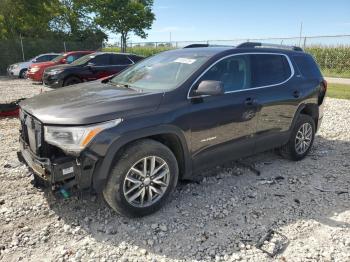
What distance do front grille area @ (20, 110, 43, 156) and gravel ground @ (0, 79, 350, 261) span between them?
758 mm

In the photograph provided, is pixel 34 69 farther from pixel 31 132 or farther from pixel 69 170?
pixel 69 170

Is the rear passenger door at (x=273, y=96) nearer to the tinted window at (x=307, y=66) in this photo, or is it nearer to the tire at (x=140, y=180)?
the tinted window at (x=307, y=66)

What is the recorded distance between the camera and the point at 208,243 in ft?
10.8

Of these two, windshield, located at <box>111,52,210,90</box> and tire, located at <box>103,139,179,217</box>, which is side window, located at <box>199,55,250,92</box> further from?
tire, located at <box>103,139,179,217</box>

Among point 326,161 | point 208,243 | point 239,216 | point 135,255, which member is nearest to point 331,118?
point 326,161

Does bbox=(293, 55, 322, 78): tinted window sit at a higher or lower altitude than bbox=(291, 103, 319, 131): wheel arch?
higher

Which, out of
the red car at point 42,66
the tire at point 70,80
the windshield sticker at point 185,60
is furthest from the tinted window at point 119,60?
the windshield sticker at point 185,60

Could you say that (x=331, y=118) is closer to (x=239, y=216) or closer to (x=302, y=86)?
(x=302, y=86)

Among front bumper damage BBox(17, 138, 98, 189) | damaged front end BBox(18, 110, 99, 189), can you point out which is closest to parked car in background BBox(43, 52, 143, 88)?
damaged front end BBox(18, 110, 99, 189)

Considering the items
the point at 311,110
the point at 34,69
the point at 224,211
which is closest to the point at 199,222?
the point at 224,211

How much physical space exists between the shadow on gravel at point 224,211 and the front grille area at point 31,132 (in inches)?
30.6

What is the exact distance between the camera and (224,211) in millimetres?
3887

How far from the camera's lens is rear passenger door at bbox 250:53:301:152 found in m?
4.61

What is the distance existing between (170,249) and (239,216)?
0.97m
